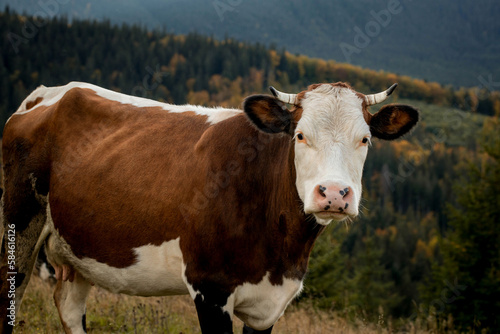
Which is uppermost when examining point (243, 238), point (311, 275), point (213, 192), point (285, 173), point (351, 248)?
point (285, 173)

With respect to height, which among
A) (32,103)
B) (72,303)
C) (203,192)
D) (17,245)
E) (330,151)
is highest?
(330,151)

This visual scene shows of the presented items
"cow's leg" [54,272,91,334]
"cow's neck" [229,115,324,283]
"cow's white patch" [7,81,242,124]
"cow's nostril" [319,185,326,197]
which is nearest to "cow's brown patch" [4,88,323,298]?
"cow's neck" [229,115,324,283]

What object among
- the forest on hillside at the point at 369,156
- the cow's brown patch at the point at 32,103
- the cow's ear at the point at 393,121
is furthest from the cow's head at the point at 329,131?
the forest on hillside at the point at 369,156

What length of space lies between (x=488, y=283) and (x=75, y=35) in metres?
150

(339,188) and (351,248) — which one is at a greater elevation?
(339,188)

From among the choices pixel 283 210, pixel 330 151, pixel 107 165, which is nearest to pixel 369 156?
pixel 107 165

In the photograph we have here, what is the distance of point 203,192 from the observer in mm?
3895

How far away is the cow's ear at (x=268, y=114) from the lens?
3811mm

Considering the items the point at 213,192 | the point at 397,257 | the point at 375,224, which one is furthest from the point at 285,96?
the point at 375,224

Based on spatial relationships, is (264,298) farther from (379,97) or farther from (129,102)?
(129,102)

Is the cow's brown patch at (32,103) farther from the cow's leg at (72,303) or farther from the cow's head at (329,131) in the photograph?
the cow's head at (329,131)

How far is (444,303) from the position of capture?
22391mm

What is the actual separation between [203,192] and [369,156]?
142 meters

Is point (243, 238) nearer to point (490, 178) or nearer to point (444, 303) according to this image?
point (444, 303)
